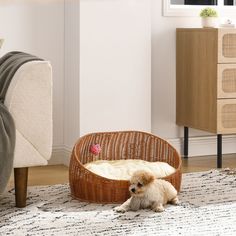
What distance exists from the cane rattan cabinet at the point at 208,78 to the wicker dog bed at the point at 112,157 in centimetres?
65

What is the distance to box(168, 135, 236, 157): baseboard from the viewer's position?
485cm

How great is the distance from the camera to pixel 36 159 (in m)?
3.26

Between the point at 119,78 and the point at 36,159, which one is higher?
the point at 119,78

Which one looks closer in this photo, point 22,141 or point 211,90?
point 22,141

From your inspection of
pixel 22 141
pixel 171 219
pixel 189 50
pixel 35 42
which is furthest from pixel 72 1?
pixel 171 219

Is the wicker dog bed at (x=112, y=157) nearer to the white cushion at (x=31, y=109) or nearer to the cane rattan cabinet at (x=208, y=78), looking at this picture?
the white cushion at (x=31, y=109)

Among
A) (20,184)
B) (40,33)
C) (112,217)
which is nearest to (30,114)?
(20,184)

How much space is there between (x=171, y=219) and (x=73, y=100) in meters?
1.52

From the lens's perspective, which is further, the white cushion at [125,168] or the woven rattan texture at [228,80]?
the woven rattan texture at [228,80]

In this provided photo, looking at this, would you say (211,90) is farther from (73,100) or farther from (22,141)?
(22,141)

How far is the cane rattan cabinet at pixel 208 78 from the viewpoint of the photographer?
4.35m

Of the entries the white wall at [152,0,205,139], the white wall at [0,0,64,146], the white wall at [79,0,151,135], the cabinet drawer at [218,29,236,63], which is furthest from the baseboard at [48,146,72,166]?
the cabinet drawer at [218,29,236,63]

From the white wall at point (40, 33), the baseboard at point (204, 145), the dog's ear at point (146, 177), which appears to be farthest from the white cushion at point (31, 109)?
the baseboard at point (204, 145)

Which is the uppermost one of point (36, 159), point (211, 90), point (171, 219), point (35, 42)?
point (35, 42)
